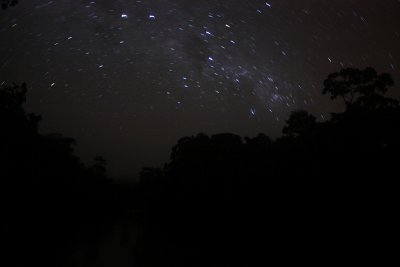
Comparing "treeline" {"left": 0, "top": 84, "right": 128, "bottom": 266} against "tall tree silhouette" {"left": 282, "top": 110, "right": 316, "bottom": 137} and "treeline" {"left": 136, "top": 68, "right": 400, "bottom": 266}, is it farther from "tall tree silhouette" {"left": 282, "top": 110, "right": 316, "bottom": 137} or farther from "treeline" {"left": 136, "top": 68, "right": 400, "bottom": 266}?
"tall tree silhouette" {"left": 282, "top": 110, "right": 316, "bottom": 137}

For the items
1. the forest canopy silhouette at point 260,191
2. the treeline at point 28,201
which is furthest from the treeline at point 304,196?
the treeline at point 28,201

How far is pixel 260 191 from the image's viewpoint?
23812mm

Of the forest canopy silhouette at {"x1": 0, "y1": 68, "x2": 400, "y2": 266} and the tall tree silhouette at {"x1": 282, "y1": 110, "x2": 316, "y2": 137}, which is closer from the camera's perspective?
the forest canopy silhouette at {"x1": 0, "y1": 68, "x2": 400, "y2": 266}

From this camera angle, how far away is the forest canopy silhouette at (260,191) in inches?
653

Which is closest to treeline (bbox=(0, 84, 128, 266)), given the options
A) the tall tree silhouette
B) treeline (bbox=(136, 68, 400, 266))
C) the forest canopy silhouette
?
the forest canopy silhouette

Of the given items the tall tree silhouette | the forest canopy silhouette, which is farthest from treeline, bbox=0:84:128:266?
the tall tree silhouette

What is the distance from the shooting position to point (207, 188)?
3008cm

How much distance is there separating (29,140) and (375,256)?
26134mm

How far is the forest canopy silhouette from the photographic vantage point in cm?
1658

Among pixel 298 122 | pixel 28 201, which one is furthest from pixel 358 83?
pixel 28 201

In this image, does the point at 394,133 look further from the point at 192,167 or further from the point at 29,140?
the point at 29,140

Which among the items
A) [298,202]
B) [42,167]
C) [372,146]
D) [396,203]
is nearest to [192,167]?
[42,167]

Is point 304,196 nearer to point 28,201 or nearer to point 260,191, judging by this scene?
point 260,191

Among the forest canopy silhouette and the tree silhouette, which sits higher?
the tree silhouette
